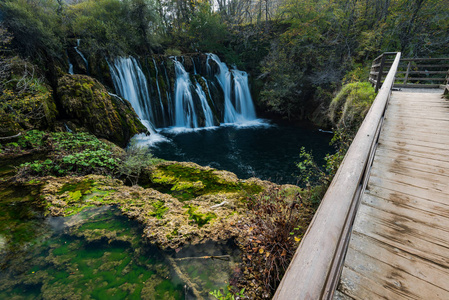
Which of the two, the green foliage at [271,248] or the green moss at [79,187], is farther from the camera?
the green moss at [79,187]

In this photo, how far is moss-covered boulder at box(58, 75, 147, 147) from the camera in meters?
6.84

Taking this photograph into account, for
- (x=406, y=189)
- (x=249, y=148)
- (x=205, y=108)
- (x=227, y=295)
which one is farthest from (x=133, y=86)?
(x=406, y=189)

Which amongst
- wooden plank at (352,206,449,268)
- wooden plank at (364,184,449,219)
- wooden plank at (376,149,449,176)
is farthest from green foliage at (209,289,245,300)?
wooden plank at (376,149,449,176)

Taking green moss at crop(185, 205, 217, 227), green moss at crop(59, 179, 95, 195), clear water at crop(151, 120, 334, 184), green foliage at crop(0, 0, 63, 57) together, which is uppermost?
green foliage at crop(0, 0, 63, 57)

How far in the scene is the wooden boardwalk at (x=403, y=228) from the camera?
1204 mm

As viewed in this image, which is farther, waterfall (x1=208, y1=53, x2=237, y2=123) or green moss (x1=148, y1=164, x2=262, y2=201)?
waterfall (x1=208, y1=53, x2=237, y2=123)

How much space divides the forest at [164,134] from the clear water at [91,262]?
0.05 ft

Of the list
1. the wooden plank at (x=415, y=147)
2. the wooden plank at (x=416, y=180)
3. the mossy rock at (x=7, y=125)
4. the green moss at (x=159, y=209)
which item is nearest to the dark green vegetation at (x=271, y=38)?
the mossy rock at (x=7, y=125)

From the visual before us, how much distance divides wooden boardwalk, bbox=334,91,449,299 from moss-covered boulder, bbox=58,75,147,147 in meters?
8.12

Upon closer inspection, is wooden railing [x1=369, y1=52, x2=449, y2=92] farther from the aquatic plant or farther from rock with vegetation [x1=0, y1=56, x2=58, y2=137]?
rock with vegetation [x1=0, y1=56, x2=58, y2=137]

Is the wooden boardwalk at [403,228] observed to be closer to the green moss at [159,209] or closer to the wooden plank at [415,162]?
the wooden plank at [415,162]

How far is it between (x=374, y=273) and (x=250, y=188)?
2826 mm

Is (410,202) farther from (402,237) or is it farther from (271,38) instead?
(271,38)

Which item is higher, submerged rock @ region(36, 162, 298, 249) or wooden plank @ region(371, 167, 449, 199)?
wooden plank @ region(371, 167, 449, 199)
